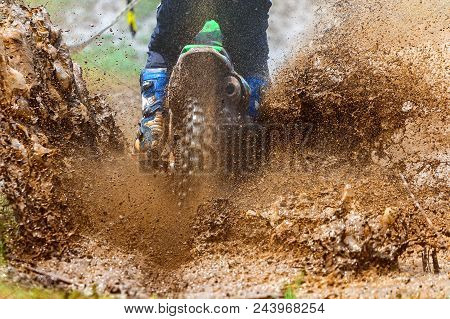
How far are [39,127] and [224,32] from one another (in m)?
1.36

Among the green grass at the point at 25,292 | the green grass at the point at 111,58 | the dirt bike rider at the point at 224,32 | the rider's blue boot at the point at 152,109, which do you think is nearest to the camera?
the green grass at the point at 25,292

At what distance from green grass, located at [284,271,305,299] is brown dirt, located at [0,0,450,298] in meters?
0.01

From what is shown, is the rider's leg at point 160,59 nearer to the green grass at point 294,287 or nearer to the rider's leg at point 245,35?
the rider's leg at point 245,35

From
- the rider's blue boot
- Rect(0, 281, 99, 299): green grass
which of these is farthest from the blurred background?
Rect(0, 281, 99, 299): green grass

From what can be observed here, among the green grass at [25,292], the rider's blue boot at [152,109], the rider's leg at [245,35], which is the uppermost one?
the rider's leg at [245,35]

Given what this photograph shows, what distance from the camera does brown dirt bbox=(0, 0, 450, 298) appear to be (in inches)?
86.6

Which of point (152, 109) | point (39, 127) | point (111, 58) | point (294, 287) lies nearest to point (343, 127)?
point (152, 109)

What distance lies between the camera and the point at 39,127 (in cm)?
265

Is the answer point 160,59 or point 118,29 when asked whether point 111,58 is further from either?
point 160,59

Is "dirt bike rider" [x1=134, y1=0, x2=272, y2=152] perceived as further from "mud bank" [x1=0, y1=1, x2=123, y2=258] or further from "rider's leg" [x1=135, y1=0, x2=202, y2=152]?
"mud bank" [x1=0, y1=1, x2=123, y2=258]

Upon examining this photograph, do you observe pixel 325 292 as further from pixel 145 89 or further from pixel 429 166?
pixel 145 89

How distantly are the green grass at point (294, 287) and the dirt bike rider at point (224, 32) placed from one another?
1.49m

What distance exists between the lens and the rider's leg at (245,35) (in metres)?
3.51

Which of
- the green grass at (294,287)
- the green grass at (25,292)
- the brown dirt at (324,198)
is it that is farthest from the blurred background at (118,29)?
the green grass at (25,292)
